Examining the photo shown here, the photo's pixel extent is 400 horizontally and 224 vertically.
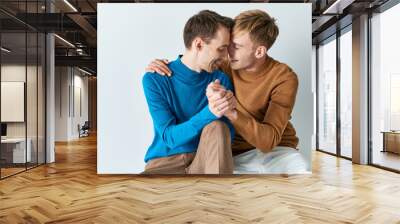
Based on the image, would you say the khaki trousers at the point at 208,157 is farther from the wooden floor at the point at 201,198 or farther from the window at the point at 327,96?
the window at the point at 327,96

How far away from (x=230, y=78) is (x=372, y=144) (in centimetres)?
366

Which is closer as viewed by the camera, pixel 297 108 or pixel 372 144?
pixel 297 108

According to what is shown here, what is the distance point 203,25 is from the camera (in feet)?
20.7

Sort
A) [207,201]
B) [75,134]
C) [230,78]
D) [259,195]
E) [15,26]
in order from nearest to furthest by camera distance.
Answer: [207,201] → [259,195] → [230,78] → [15,26] → [75,134]

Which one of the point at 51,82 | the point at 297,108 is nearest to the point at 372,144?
the point at 297,108

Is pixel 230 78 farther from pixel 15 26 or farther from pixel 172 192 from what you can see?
pixel 15 26

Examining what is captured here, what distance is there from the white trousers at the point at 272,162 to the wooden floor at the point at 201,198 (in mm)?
139

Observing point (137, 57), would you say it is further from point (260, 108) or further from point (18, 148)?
point (18, 148)

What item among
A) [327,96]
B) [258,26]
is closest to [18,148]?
[258,26]

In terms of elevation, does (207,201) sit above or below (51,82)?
below

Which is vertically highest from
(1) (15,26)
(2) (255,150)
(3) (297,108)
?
(1) (15,26)

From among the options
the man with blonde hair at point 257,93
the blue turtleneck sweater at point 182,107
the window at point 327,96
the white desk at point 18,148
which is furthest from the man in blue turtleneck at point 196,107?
the window at point 327,96

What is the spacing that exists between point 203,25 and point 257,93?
50.4 inches

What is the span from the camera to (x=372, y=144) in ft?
27.0
